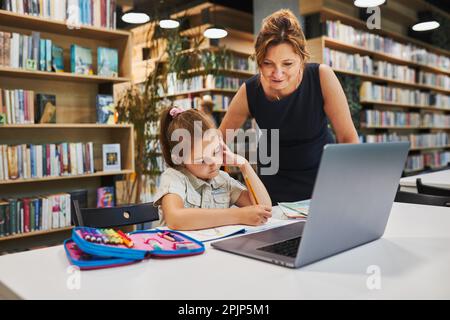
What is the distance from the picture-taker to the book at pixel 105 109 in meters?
3.22

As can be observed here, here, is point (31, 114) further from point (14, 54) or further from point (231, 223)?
point (231, 223)

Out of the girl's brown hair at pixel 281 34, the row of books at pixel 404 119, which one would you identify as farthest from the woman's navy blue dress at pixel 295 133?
the row of books at pixel 404 119

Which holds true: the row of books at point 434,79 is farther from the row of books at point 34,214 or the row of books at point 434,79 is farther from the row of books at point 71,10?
the row of books at point 34,214

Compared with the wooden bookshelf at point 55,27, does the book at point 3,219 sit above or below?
below

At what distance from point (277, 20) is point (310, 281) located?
1.11 m

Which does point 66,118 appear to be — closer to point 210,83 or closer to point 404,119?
point 210,83

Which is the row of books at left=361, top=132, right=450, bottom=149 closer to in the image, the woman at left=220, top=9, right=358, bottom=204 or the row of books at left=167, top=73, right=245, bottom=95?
the row of books at left=167, top=73, right=245, bottom=95

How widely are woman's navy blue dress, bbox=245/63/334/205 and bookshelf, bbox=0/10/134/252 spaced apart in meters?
1.76

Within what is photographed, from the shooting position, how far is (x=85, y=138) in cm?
336

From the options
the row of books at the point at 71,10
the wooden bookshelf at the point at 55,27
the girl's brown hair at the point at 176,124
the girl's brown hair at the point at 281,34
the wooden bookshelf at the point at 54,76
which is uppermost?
the row of books at the point at 71,10

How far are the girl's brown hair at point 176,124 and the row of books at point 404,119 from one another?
464cm

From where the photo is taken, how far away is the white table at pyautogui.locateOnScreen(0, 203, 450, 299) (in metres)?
0.66

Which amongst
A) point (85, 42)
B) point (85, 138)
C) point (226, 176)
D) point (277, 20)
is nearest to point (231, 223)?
point (226, 176)

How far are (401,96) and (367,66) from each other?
128 centimetres
